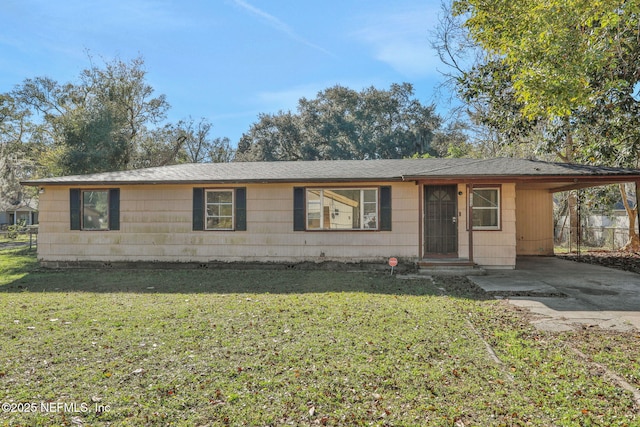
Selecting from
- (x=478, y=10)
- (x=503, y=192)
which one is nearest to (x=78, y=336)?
(x=503, y=192)

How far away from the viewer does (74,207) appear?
33.6 feet

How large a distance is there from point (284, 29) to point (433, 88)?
5665 mm

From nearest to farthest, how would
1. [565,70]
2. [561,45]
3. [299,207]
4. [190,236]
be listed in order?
1. [565,70]
2. [561,45]
3. [299,207]
4. [190,236]

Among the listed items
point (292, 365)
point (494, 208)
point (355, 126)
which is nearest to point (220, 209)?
point (494, 208)

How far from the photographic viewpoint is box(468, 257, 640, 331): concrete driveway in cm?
521

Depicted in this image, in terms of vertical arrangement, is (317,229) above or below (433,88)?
Result: below

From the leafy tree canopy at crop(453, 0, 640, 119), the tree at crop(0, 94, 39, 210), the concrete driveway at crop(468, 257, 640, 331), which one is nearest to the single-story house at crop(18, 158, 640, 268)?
the concrete driveway at crop(468, 257, 640, 331)

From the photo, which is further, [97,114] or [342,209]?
[97,114]

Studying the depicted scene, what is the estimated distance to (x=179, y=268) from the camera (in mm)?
10156

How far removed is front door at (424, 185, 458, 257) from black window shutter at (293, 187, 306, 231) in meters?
3.18

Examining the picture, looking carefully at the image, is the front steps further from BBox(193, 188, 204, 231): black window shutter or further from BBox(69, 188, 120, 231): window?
BBox(69, 188, 120, 231): window

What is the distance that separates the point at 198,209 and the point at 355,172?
4203 millimetres

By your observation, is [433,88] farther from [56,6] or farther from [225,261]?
[56,6]

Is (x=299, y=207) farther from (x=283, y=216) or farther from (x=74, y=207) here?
(x=74, y=207)
